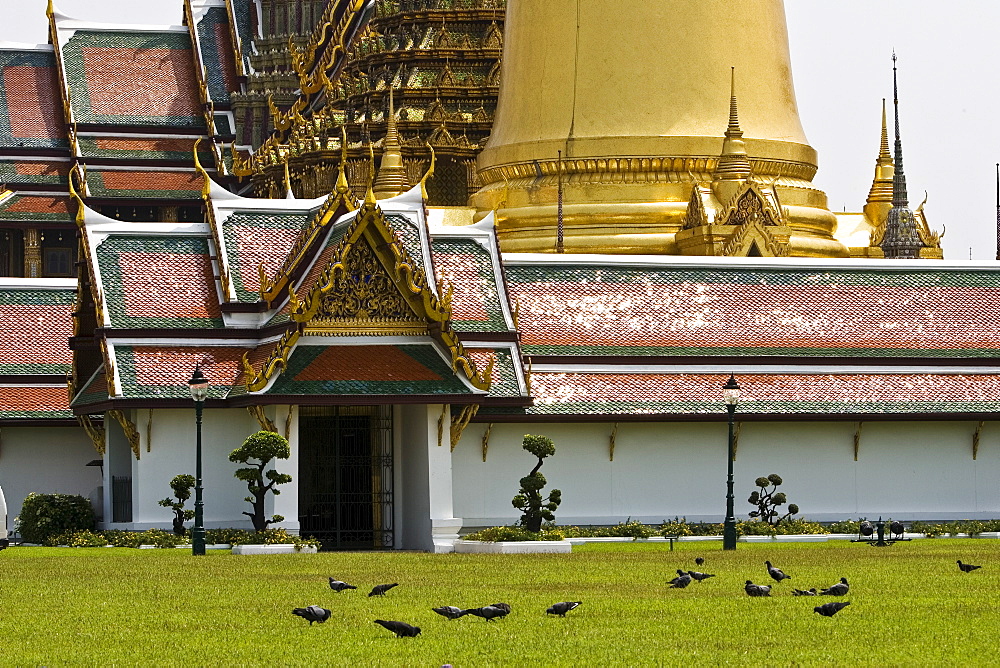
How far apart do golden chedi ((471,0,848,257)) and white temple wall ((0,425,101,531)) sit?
11.5 m

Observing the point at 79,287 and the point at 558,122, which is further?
the point at 558,122

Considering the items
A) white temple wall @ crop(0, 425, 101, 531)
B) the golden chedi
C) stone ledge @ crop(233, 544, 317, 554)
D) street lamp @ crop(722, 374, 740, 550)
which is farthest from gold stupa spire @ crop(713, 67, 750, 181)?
stone ledge @ crop(233, 544, 317, 554)

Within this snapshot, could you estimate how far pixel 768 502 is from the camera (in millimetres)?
31766

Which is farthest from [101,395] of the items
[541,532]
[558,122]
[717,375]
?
[558,122]

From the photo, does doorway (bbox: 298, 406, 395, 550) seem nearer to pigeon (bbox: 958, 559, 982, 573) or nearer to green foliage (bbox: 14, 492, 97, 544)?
green foliage (bbox: 14, 492, 97, 544)

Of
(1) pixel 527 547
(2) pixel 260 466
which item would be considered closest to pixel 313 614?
(1) pixel 527 547

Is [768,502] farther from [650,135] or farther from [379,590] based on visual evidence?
[650,135]

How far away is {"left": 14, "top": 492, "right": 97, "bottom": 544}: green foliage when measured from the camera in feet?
99.6

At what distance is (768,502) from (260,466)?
23.8ft

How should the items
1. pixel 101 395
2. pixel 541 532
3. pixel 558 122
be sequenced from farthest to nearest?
pixel 558 122, pixel 101 395, pixel 541 532

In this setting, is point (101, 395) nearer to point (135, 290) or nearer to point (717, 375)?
point (135, 290)

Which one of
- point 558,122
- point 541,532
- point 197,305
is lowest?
point 541,532

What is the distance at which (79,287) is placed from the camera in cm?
3216

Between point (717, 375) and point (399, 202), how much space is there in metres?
4.93
